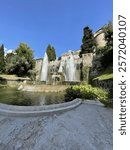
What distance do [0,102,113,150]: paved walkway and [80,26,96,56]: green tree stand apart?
2702 cm

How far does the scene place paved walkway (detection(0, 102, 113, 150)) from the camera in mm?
3875

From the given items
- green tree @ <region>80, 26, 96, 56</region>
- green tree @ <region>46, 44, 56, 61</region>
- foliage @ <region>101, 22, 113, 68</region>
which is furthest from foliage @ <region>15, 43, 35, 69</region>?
foliage @ <region>101, 22, 113, 68</region>

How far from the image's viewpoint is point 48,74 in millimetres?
27984

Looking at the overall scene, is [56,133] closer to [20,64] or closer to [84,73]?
[84,73]

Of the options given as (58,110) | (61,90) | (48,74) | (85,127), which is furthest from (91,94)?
(48,74)

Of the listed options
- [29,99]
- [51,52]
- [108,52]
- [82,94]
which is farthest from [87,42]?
[29,99]

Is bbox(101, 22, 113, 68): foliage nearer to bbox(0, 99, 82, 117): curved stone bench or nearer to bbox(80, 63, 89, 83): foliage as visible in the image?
bbox(80, 63, 89, 83): foliage

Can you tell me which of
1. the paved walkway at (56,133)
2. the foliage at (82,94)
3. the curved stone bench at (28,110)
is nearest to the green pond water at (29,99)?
the foliage at (82,94)

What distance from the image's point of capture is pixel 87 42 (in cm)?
3222

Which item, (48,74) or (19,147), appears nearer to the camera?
(19,147)

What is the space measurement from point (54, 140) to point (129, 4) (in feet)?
12.5

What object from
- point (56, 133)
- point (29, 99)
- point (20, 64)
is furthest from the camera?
point (20, 64)

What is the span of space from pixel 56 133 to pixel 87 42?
96.6 feet

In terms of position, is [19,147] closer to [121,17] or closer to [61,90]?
[121,17]
